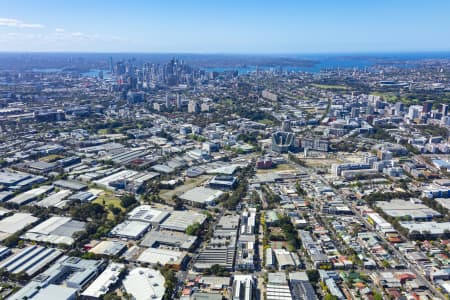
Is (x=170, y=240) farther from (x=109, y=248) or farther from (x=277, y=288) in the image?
(x=277, y=288)

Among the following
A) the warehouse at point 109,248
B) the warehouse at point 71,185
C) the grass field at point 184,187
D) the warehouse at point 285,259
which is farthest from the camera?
the warehouse at point 71,185

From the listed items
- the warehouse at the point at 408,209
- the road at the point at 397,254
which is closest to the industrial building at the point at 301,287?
the road at the point at 397,254

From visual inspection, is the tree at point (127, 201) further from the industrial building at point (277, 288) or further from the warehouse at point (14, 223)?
the industrial building at point (277, 288)

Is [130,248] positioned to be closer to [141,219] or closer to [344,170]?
[141,219]

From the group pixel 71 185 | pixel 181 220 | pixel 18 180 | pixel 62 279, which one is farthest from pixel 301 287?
pixel 18 180

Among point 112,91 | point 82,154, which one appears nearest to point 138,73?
point 112,91

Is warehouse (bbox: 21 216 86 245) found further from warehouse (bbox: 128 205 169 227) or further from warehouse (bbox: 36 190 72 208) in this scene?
warehouse (bbox: 128 205 169 227)

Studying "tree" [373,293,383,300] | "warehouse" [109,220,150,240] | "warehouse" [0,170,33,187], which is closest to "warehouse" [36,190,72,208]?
"warehouse" [0,170,33,187]
